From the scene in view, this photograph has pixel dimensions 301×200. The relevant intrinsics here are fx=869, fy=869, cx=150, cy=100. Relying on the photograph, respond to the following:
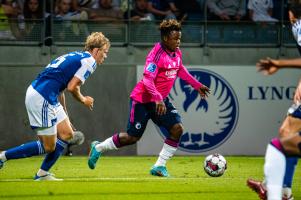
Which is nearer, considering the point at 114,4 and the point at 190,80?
the point at 190,80

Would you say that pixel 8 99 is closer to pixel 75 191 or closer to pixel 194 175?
pixel 194 175

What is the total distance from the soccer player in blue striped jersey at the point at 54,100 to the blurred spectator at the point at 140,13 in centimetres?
667

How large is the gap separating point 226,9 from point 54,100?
26.2 feet

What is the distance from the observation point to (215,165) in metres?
12.1

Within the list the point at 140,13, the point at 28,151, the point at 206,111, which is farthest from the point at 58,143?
the point at 140,13

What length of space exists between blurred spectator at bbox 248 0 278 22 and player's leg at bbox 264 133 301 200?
11.3 meters

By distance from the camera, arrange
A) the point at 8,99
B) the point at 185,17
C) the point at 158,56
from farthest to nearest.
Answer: the point at 185,17 < the point at 8,99 < the point at 158,56

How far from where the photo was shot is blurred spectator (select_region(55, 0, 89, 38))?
17562 mm

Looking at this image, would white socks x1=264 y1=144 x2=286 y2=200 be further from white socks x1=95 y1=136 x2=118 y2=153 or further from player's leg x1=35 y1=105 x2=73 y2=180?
white socks x1=95 y1=136 x2=118 y2=153

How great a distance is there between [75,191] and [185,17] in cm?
868

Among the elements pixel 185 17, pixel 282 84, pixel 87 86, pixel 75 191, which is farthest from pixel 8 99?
pixel 75 191

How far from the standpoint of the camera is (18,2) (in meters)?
17.6

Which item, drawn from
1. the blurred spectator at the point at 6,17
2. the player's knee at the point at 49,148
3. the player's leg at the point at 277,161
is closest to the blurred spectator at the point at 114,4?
the blurred spectator at the point at 6,17

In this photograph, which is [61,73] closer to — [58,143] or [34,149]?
[58,143]
